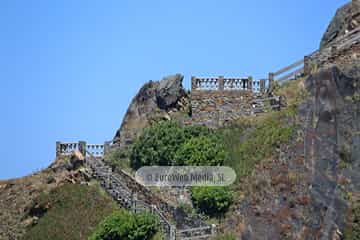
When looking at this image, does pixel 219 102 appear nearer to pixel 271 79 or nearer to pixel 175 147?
pixel 271 79

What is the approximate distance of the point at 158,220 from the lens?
Answer: 3005cm

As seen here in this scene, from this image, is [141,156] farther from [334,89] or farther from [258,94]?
[334,89]

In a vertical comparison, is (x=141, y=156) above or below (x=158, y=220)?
above

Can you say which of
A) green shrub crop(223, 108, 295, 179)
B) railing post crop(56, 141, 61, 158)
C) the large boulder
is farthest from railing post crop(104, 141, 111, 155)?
green shrub crop(223, 108, 295, 179)

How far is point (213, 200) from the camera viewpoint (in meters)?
30.0

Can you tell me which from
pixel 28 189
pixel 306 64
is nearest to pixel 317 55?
pixel 306 64

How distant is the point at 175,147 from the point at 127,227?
22.1 ft

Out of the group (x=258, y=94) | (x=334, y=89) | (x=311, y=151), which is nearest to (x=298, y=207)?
(x=311, y=151)

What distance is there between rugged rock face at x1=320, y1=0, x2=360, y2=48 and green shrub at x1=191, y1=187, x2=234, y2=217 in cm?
1362

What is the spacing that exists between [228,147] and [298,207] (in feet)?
25.2

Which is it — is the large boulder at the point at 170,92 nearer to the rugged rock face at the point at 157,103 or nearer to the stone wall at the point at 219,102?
the rugged rock face at the point at 157,103

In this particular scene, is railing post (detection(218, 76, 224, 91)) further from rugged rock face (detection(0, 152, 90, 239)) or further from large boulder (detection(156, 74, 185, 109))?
rugged rock face (detection(0, 152, 90, 239))

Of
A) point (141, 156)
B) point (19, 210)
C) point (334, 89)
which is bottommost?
point (19, 210)

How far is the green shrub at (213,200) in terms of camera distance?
2986cm
